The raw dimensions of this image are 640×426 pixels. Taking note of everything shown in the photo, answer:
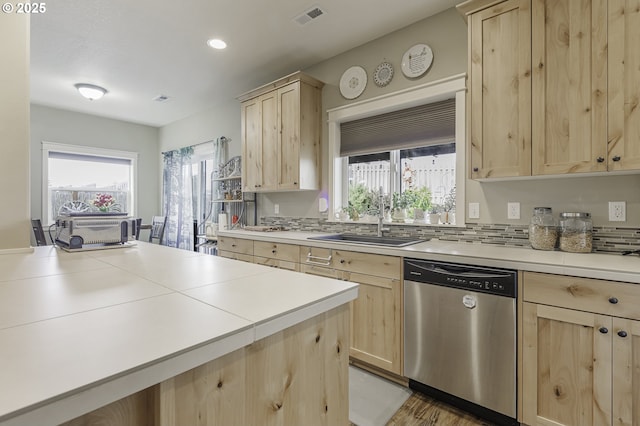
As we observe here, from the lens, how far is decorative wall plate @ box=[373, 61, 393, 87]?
287 centimetres

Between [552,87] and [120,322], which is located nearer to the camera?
[120,322]

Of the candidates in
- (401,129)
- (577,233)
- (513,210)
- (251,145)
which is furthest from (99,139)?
(577,233)

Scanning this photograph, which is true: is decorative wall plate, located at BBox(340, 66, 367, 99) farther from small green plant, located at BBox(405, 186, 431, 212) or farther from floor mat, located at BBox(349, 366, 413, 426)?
floor mat, located at BBox(349, 366, 413, 426)

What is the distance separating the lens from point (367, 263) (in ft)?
7.47

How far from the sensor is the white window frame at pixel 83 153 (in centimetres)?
496

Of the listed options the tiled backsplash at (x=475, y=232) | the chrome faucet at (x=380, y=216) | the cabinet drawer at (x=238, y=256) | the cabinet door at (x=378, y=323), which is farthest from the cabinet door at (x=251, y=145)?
the cabinet door at (x=378, y=323)

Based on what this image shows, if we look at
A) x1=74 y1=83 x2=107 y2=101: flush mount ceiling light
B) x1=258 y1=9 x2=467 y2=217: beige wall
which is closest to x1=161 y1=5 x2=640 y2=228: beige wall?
x1=258 y1=9 x2=467 y2=217: beige wall

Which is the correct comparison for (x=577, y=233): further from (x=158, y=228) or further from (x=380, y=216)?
(x=158, y=228)

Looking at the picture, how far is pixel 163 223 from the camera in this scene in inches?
203

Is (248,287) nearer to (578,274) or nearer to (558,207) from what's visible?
(578,274)

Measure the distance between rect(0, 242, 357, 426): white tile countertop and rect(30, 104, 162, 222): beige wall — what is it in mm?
4762

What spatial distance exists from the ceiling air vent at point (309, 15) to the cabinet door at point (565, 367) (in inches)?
99.9

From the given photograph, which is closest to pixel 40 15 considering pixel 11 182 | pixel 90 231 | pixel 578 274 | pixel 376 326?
pixel 11 182

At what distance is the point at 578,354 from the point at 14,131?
3.26 meters
